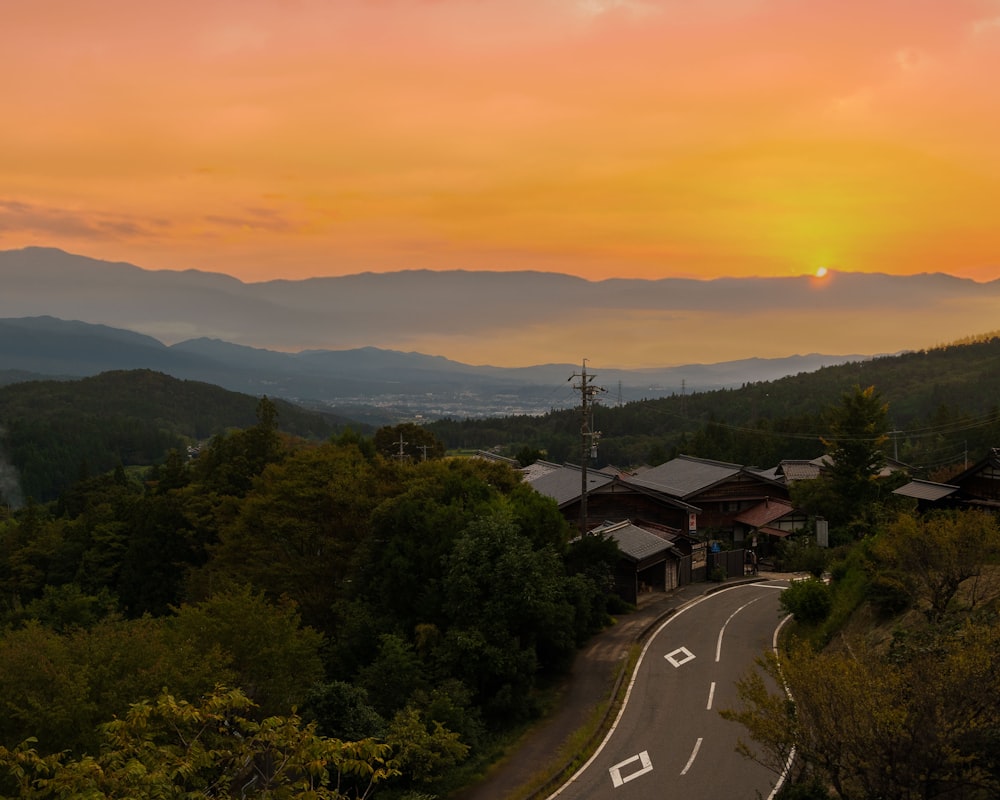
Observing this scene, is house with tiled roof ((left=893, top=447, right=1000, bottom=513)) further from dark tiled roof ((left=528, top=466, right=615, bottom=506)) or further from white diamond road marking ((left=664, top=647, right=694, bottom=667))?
dark tiled roof ((left=528, top=466, right=615, bottom=506))

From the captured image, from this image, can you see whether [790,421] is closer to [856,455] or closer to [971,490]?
[856,455]

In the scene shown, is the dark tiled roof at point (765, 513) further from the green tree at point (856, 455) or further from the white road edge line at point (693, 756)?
the white road edge line at point (693, 756)

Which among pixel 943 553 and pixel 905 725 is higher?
pixel 943 553

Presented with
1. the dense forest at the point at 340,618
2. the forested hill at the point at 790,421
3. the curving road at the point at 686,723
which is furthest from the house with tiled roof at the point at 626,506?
the forested hill at the point at 790,421

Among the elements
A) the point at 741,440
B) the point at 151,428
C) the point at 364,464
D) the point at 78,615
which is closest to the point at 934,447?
the point at 741,440

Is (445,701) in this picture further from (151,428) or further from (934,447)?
(151,428)

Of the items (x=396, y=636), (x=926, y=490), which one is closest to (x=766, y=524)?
(x=926, y=490)
